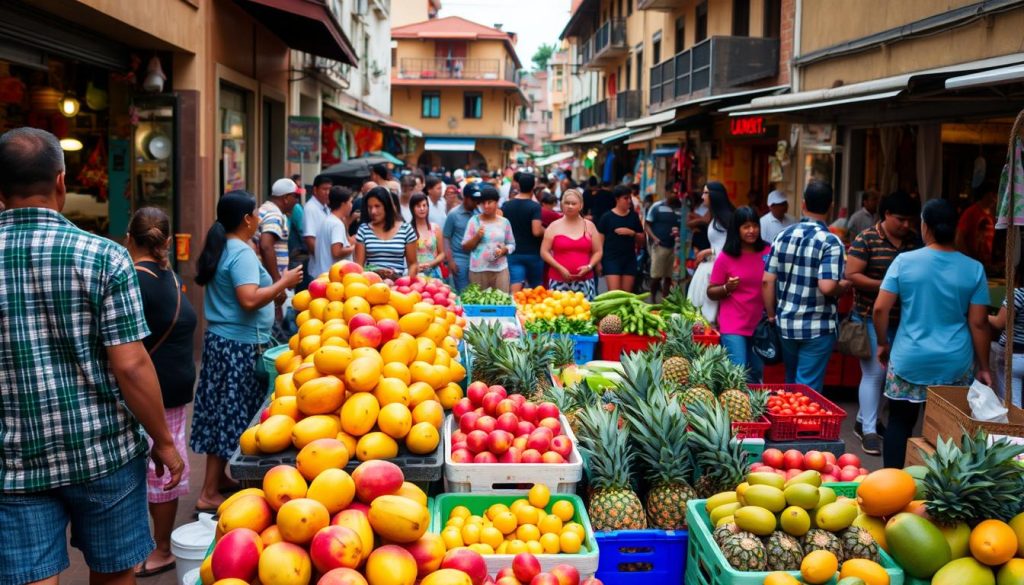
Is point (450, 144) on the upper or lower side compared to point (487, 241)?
upper

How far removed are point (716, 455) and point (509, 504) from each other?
97 cm

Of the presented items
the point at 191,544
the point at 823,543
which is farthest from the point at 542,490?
the point at 191,544

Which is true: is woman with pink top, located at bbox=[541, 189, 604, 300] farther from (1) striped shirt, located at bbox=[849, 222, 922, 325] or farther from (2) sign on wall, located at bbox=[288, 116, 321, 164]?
(2) sign on wall, located at bbox=[288, 116, 321, 164]

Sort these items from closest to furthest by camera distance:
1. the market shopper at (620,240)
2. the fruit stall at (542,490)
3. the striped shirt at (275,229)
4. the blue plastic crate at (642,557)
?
the fruit stall at (542,490) < the blue plastic crate at (642,557) < the striped shirt at (275,229) < the market shopper at (620,240)

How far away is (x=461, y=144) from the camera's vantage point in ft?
195

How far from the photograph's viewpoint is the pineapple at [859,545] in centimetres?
348

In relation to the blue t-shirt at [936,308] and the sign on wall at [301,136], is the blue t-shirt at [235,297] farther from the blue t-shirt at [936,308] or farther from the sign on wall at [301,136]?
the sign on wall at [301,136]

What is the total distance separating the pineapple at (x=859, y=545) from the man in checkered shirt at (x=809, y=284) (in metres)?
3.83

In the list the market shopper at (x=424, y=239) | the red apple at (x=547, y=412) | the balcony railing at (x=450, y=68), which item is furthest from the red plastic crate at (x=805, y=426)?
the balcony railing at (x=450, y=68)

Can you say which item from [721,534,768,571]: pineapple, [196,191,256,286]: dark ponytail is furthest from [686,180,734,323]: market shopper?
[721,534,768,571]: pineapple

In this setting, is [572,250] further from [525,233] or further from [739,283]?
[739,283]

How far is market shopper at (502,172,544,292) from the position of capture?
37.7 feet

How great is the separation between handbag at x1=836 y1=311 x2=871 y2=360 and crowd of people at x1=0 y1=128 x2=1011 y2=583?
4cm

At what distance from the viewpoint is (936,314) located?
241 inches
